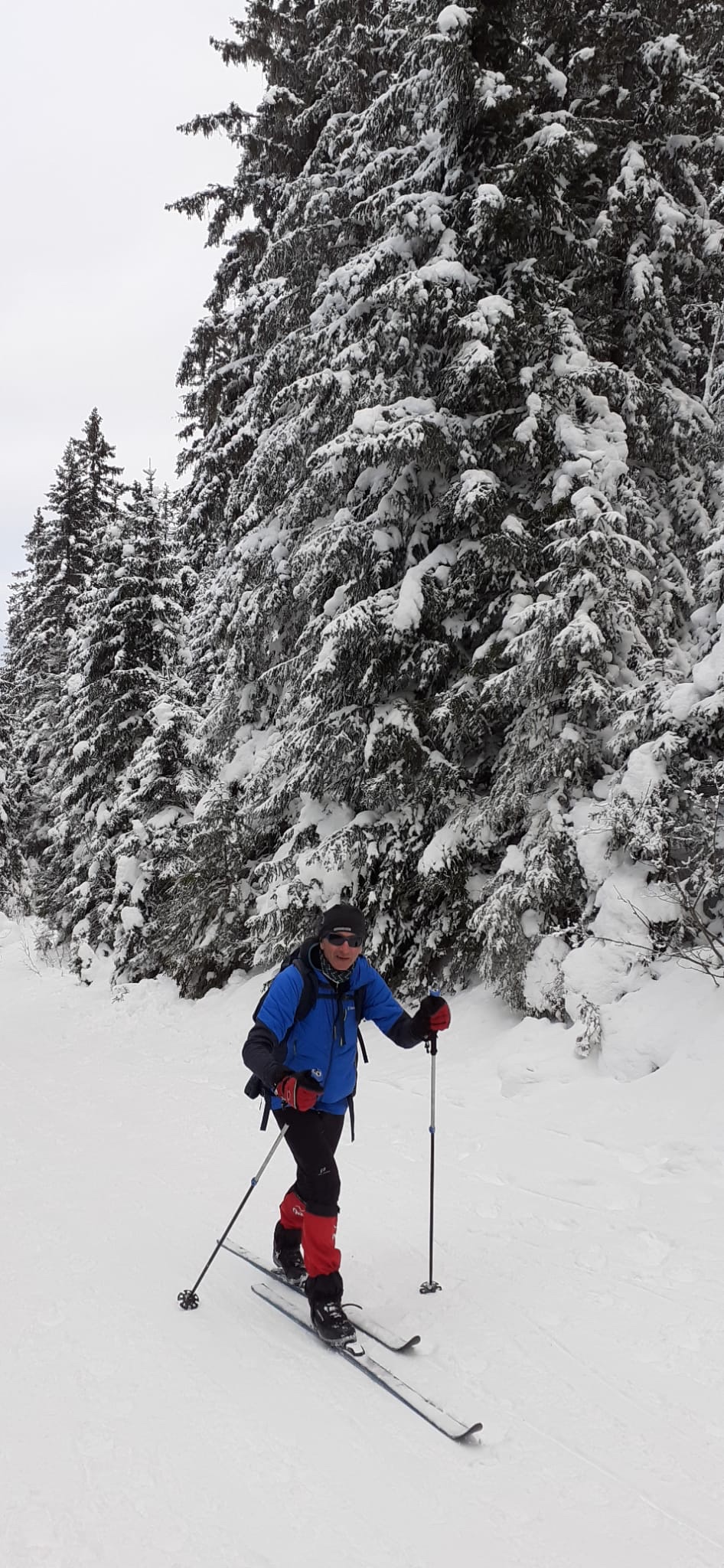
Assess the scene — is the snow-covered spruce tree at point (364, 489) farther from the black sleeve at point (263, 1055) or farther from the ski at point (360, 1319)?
the black sleeve at point (263, 1055)

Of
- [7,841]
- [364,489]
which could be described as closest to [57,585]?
[7,841]

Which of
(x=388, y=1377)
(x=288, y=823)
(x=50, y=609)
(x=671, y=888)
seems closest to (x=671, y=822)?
(x=671, y=888)

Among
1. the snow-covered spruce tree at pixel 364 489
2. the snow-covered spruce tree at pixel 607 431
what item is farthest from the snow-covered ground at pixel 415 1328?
the snow-covered spruce tree at pixel 364 489

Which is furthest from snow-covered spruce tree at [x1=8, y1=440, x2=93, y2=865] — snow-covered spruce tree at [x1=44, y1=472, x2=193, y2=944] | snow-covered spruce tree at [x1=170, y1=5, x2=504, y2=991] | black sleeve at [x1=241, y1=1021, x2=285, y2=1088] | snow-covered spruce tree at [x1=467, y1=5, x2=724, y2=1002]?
black sleeve at [x1=241, y1=1021, x2=285, y2=1088]

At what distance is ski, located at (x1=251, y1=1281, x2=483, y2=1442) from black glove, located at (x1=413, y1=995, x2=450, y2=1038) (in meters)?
1.51

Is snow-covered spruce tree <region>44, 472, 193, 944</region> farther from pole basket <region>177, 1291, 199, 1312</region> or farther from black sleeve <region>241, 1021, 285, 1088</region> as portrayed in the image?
black sleeve <region>241, 1021, 285, 1088</region>

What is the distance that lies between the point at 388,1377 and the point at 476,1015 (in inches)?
228

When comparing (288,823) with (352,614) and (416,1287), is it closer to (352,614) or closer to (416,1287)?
(352,614)

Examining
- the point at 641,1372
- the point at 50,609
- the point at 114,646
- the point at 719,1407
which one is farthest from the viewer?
the point at 50,609

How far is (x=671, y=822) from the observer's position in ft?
26.0

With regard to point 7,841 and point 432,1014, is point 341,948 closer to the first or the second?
point 432,1014

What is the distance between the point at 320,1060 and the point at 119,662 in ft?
50.6

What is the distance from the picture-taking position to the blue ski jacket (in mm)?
4676

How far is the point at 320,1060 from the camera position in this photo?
478 centimetres
